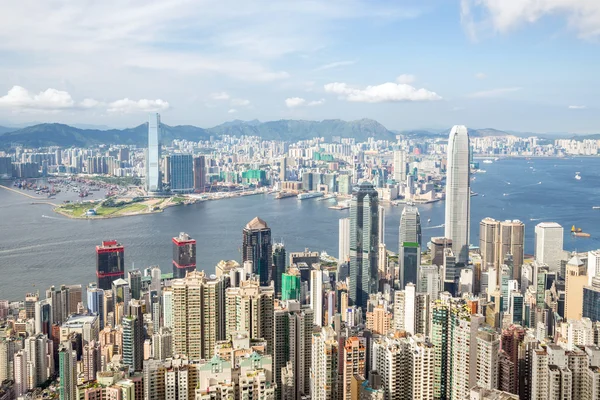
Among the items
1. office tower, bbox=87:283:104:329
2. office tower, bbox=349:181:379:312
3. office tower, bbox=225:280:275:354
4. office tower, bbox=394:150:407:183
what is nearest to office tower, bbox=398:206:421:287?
office tower, bbox=349:181:379:312

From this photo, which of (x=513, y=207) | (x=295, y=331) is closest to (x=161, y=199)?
(x=513, y=207)

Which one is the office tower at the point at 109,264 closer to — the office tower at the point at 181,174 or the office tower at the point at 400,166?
the office tower at the point at 181,174

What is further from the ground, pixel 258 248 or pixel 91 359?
pixel 258 248

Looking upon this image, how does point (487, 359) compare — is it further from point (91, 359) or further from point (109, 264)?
point (109, 264)

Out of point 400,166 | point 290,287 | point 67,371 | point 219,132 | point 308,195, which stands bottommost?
point 67,371

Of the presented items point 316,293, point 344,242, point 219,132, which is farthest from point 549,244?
point 219,132

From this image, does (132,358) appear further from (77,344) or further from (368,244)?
(368,244)

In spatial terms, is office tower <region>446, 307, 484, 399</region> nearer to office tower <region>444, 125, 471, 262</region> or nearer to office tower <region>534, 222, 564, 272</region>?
office tower <region>534, 222, 564, 272</region>
